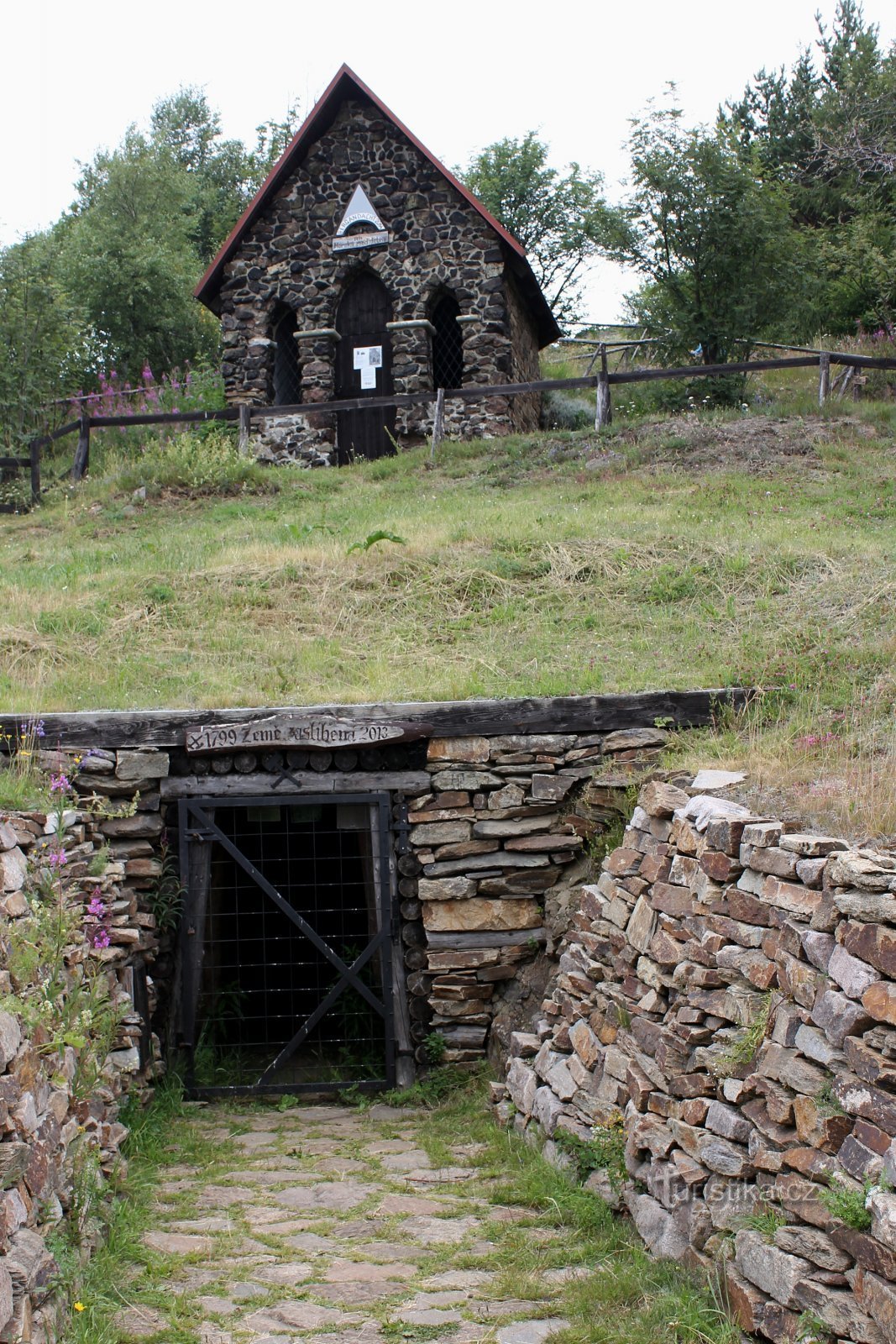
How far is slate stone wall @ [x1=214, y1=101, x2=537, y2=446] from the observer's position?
1855 centimetres

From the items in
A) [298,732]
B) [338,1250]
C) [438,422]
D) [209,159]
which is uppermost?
[209,159]

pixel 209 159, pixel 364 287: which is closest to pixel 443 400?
pixel 364 287

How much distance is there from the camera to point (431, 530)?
40.0 ft

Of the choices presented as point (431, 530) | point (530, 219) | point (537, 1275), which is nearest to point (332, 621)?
point (431, 530)

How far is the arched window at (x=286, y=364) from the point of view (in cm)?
1983

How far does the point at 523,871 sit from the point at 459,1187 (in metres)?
2.11

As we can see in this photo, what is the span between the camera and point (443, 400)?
17.6m

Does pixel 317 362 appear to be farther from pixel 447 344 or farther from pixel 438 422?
pixel 438 422

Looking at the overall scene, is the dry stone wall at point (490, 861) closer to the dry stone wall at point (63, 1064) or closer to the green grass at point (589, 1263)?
the green grass at point (589, 1263)

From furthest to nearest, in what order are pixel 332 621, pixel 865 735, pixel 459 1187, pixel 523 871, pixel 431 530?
pixel 431 530 → pixel 332 621 → pixel 523 871 → pixel 865 735 → pixel 459 1187

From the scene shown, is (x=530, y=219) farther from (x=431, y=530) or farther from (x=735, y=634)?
(x=735, y=634)

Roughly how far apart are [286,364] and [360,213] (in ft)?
9.39

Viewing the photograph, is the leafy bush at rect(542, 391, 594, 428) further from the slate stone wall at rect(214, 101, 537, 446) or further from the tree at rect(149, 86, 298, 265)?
the tree at rect(149, 86, 298, 265)

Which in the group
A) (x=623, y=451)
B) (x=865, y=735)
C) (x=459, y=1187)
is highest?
(x=623, y=451)
